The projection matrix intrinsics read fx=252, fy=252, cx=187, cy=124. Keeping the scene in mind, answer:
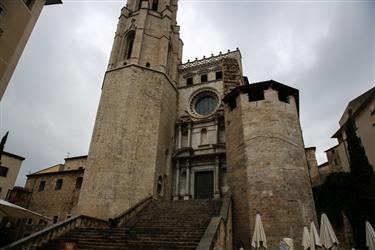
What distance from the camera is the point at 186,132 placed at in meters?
20.7

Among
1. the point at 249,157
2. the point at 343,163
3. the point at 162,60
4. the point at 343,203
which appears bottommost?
the point at 343,203

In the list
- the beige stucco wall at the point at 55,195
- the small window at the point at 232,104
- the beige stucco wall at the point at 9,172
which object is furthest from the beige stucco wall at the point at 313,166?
the beige stucco wall at the point at 9,172

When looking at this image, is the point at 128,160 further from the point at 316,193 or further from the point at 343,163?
the point at 343,163

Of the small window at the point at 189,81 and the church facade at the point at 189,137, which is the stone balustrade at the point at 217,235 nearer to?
the church facade at the point at 189,137

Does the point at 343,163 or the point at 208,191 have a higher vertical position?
the point at 343,163

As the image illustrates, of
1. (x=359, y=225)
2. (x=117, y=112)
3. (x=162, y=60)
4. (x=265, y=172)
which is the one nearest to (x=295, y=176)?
(x=265, y=172)

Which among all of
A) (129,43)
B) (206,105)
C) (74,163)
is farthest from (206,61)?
(74,163)

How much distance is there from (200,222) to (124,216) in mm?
3656

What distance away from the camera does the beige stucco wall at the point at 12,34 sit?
25.0ft

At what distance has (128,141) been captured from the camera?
55.6 ft

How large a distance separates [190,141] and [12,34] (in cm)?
1384

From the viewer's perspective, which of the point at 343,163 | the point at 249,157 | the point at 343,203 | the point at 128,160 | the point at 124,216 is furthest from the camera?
the point at 343,163

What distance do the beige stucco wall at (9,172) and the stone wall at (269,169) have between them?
2207 cm

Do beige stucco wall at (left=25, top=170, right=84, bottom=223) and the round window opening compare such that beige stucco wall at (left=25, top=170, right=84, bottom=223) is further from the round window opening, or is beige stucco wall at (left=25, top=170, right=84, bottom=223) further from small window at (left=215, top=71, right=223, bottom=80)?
small window at (left=215, top=71, right=223, bottom=80)
